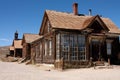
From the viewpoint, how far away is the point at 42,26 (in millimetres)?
32281

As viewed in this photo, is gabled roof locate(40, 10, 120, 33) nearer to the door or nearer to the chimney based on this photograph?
the chimney

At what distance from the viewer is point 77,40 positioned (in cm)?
2567

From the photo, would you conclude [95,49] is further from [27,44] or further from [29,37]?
[29,37]

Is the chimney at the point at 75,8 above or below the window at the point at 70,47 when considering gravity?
above

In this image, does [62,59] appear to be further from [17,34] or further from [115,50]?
[17,34]

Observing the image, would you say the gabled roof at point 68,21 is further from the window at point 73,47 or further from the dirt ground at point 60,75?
the dirt ground at point 60,75

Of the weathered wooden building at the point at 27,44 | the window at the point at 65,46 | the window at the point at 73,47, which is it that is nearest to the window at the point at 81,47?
the window at the point at 73,47

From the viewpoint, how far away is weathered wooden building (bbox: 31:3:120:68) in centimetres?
2512

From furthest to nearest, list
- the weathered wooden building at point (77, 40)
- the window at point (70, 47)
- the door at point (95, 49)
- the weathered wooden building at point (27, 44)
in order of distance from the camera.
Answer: the weathered wooden building at point (27, 44)
the door at point (95, 49)
the weathered wooden building at point (77, 40)
the window at point (70, 47)

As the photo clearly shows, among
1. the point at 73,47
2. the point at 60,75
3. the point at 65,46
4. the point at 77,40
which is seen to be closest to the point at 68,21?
the point at 77,40

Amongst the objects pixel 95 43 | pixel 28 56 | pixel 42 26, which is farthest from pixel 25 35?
pixel 95 43

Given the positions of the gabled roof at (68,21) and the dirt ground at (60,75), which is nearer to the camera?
the dirt ground at (60,75)

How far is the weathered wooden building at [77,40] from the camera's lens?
989 inches

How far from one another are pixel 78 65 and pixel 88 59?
1.50 metres
